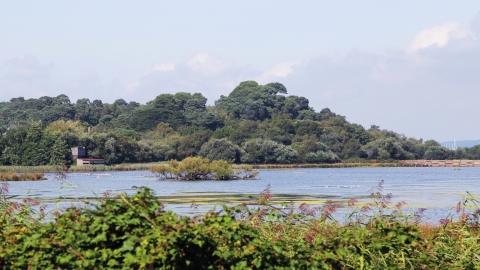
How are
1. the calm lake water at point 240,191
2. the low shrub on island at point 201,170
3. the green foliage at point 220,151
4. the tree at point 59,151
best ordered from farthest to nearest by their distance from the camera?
the green foliage at point 220,151
the tree at point 59,151
the low shrub on island at point 201,170
the calm lake water at point 240,191

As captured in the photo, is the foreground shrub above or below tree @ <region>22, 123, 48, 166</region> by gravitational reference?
below

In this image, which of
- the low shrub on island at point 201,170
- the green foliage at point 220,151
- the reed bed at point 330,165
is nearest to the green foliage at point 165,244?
the low shrub on island at point 201,170

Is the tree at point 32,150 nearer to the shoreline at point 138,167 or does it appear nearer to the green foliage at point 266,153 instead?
the shoreline at point 138,167

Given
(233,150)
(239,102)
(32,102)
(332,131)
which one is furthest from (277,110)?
(233,150)

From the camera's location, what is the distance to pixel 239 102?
556 ft

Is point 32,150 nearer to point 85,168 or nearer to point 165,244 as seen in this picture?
point 85,168

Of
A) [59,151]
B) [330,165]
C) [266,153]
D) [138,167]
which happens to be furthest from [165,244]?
[330,165]

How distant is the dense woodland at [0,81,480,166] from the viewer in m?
87.7

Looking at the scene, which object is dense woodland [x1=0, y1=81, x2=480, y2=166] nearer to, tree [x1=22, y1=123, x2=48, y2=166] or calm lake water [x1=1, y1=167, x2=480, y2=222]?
tree [x1=22, y1=123, x2=48, y2=166]

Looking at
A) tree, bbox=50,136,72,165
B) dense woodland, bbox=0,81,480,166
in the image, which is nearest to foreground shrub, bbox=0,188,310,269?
dense woodland, bbox=0,81,480,166

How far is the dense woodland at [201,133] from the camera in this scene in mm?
87688

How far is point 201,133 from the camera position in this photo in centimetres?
11262

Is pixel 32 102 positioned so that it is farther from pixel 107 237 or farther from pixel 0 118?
pixel 107 237

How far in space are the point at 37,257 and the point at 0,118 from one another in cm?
15706
